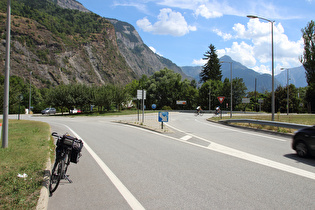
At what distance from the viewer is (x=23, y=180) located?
5.03m

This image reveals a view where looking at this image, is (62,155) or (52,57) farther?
(52,57)

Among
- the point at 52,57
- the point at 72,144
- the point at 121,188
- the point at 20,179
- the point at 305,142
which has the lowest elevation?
the point at 121,188

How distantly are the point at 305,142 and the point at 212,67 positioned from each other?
76495 millimetres

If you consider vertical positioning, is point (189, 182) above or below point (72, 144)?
below

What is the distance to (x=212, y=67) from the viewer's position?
81.9 metres

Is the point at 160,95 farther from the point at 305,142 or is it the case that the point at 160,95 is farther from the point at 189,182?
→ the point at 189,182

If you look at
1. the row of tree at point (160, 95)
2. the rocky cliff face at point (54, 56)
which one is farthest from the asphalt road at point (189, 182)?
the rocky cliff face at point (54, 56)

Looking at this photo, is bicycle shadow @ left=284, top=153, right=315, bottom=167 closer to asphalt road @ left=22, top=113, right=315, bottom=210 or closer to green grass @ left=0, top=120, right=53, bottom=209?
asphalt road @ left=22, top=113, right=315, bottom=210

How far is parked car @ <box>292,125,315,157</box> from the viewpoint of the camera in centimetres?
749

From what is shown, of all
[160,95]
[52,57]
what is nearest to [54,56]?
[52,57]

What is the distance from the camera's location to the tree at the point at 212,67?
8138 cm

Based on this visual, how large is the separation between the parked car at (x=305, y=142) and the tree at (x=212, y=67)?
7500cm

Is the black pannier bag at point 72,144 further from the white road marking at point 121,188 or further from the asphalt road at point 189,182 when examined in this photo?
the white road marking at point 121,188

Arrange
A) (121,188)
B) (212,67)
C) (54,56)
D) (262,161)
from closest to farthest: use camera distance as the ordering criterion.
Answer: (121,188) → (262,161) → (212,67) → (54,56)
